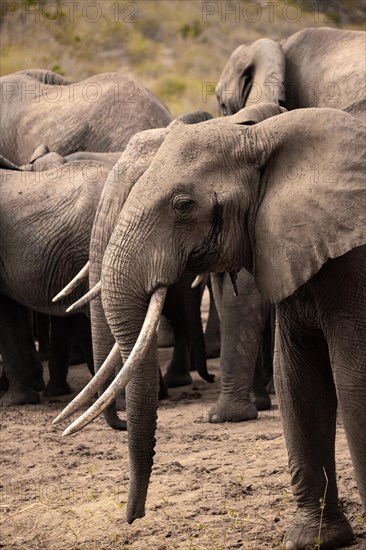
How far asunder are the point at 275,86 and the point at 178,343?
1740mm

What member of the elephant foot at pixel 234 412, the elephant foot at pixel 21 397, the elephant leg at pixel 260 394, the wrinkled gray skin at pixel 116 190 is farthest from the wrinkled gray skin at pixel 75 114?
the wrinkled gray skin at pixel 116 190

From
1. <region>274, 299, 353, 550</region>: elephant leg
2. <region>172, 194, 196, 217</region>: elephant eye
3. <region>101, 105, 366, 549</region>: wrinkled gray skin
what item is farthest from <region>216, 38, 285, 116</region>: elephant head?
<region>172, 194, 196, 217</region>: elephant eye

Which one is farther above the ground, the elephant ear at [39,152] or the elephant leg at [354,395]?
the elephant ear at [39,152]

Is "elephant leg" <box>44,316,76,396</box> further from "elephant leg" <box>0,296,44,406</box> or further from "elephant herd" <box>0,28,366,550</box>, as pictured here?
"elephant herd" <box>0,28,366,550</box>

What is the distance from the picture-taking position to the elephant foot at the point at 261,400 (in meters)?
7.31

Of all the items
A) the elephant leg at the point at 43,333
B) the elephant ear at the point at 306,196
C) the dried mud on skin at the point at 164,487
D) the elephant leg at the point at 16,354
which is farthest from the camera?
the elephant leg at the point at 43,333

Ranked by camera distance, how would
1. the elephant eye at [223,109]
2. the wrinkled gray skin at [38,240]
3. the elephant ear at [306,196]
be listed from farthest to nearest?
the elephant eye at [223,109]
the wrinkled gray skin at [38,240]
the elephant ear at [306,196]

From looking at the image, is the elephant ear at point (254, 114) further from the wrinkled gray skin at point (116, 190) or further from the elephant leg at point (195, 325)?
the elephant leg at point (195, 325)

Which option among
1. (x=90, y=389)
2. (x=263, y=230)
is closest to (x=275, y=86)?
(x=263, y=230)

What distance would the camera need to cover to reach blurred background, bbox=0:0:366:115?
75.3 ft

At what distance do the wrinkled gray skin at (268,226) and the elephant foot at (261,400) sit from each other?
123 inches

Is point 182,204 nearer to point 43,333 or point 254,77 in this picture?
point 254,77

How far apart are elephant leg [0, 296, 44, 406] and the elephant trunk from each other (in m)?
3.58

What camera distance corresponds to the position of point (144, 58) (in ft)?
80.4
